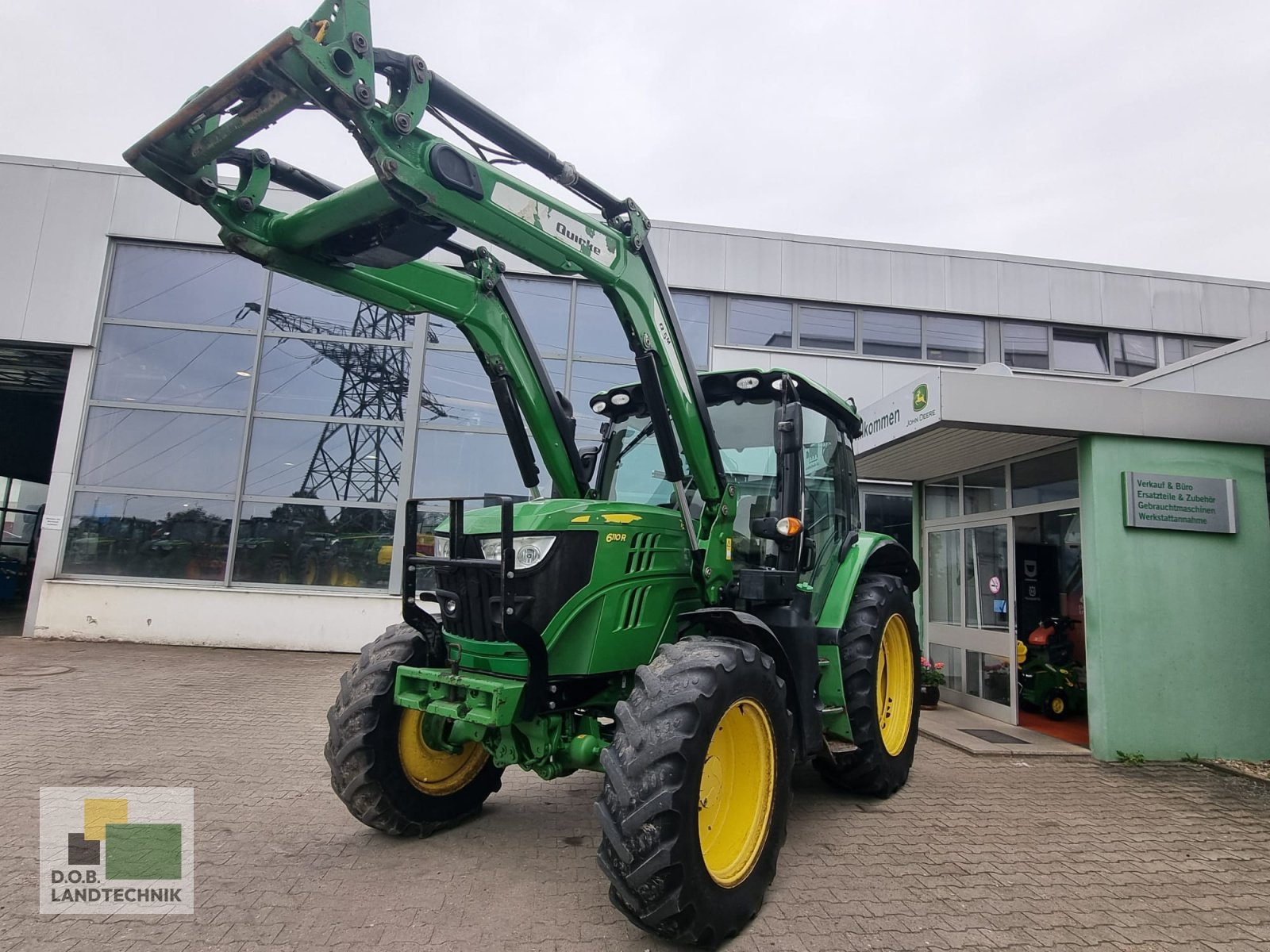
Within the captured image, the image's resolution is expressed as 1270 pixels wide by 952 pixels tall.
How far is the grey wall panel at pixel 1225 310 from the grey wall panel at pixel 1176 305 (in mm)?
113

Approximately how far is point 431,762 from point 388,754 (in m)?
0.33

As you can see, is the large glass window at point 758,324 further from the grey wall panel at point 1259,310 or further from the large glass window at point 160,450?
the grey wall panel at point 1259,310

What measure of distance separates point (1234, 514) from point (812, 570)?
4.24 m

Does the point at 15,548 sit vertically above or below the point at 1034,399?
below

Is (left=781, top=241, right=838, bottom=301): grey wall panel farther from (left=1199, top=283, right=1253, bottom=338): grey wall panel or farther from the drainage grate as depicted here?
the drainage grate

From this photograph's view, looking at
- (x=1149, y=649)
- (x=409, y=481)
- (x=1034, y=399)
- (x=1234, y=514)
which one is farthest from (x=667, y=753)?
(x=409, y=481)

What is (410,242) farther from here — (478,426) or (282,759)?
(478,426)

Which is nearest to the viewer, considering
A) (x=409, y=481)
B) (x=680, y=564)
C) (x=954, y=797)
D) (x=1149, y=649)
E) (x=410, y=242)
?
(x=410, y=242)

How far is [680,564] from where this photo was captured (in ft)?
12.3

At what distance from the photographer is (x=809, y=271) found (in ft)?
39.7

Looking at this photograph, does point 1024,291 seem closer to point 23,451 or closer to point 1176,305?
point 1176,305

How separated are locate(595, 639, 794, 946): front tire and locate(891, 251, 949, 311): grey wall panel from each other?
10.3m

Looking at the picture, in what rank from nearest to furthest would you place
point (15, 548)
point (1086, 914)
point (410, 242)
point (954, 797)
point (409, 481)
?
point (410, 242) < point (1086, 914) < point (954, 797) < point (409, 481) < point (15, 548)

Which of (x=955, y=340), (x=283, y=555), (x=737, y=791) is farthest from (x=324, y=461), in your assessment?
(x=955, y=340)
